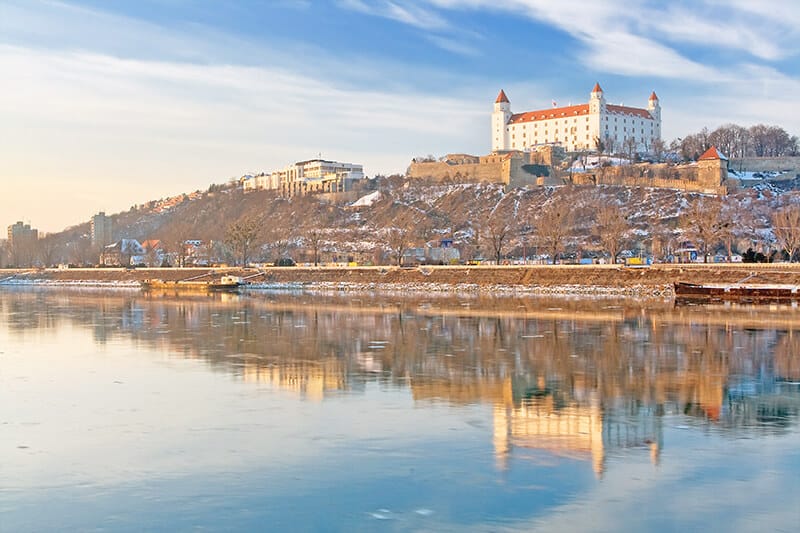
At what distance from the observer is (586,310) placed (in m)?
35.5

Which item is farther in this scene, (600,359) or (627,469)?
Result: (600,359)

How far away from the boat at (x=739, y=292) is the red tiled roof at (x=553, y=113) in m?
→ 95.5

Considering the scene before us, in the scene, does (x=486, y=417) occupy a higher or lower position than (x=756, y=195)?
lower

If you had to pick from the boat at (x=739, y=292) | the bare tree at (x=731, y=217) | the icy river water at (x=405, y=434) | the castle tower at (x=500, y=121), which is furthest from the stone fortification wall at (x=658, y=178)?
the icy river water at (x=405, y=434)

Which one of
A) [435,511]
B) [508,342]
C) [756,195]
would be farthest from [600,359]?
[756,195]

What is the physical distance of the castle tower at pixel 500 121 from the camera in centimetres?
14262

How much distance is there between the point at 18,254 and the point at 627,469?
124650mm

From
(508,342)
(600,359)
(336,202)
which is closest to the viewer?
(600,359)

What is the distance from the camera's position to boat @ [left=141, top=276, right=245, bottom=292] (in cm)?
6594

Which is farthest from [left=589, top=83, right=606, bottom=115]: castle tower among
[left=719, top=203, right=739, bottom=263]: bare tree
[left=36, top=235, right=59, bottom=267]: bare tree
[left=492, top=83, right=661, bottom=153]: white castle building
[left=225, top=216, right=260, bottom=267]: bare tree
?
[left=36, top=235, right=59, bottom=267]: bare tree

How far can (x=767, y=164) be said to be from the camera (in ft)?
377

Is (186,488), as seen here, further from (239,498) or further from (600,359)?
(600,359)

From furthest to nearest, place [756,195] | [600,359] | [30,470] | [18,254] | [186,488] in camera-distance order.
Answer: [18,254]
[756,195]
[600,359]
[30,470]
[186,488]

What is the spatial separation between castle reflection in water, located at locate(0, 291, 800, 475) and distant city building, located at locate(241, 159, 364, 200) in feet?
352
